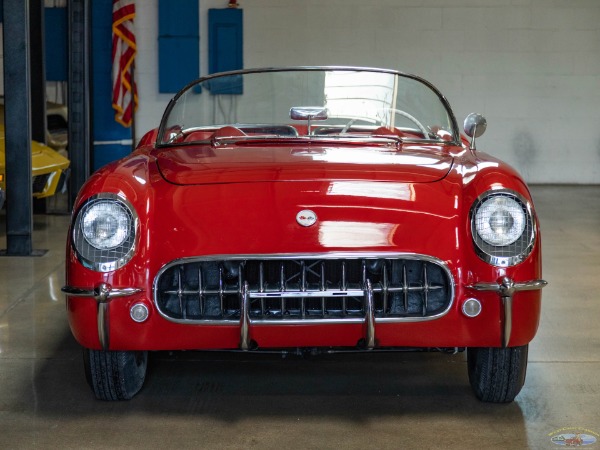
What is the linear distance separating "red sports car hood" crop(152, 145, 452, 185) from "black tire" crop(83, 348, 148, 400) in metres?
0.61

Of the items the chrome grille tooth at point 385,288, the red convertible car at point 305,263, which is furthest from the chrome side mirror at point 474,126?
the chrome grille tooth at point 385,288

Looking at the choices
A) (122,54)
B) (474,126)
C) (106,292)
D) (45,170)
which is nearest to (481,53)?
(122,54)

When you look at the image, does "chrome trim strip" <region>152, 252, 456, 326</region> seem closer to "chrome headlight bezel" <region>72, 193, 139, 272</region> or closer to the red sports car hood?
"chrome headlight bezel" <region>72, 193, 139, 272</region>

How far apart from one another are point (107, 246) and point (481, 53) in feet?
30.6

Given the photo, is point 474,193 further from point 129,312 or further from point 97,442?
point 97,442

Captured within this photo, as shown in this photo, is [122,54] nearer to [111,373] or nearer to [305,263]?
[111,373]

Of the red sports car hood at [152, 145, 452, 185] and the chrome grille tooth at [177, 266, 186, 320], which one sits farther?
the red sports car hood at [152, 145, 452, 185]

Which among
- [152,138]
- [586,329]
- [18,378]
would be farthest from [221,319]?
[586,329]

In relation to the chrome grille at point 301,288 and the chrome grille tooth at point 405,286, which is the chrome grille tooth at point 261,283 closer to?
the chrome grille at point 301,288

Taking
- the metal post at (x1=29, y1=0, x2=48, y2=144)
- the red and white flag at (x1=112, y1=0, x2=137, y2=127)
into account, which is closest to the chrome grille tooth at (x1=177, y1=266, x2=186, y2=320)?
the metal post at (x1=29, y1=0, x2=48, y2=144)

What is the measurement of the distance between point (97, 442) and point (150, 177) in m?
0.87

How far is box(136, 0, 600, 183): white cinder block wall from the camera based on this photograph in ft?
37.8

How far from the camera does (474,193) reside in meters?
3.04

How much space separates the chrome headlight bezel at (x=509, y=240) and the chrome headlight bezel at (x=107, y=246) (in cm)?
106
